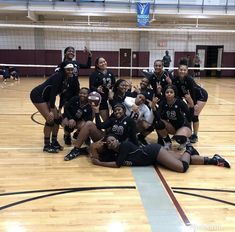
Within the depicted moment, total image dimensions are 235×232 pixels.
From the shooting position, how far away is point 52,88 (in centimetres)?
469

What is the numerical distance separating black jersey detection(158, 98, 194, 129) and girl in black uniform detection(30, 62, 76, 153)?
1485mm

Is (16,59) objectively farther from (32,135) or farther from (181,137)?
(181,137)

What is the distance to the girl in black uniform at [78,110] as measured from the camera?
4.99 meters

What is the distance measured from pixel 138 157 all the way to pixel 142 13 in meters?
14.1

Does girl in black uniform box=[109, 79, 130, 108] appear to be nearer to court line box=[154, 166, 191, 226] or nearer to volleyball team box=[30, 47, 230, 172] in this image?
volleyball team box=[30, 47, 230, 172]

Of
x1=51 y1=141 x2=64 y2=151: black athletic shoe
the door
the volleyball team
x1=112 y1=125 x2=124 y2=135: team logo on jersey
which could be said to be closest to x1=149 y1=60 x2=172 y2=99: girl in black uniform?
the volleyball team

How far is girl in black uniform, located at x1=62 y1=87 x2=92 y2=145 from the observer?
4992mm

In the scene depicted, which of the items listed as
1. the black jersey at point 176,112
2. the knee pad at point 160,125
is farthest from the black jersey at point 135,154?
the black jersey at point 176,112

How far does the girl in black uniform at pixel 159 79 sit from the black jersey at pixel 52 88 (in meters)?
1.40

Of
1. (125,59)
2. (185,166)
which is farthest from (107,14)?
(185,166)

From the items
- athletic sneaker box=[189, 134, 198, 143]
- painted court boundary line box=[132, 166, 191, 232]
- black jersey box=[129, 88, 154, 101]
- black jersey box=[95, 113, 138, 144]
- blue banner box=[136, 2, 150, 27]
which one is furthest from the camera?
blue banner box=[136, 2, 150, 27]

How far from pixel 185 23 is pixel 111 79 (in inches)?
614

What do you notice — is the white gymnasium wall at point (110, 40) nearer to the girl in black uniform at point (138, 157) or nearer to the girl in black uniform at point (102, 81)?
the girl in black uniform at point (102, 81)

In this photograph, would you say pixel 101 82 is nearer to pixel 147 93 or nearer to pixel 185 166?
pixel 147 93
